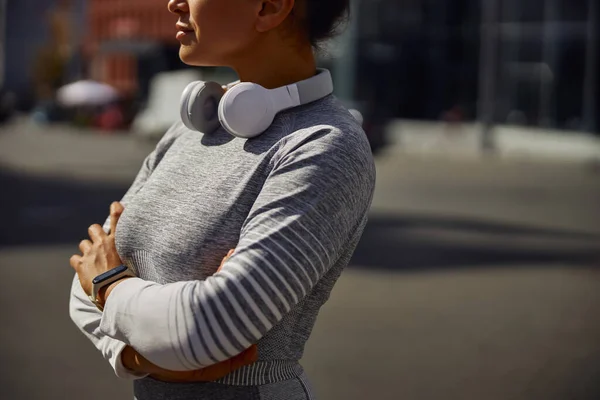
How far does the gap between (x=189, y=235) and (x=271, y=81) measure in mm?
308

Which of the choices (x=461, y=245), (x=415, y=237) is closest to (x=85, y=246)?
(x=461, y=245)

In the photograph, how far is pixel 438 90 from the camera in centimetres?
3603

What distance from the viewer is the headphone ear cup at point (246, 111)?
62.3 inches

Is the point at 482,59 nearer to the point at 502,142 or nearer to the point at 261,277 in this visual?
the point at 502,142

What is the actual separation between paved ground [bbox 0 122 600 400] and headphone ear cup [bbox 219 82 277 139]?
369 cm

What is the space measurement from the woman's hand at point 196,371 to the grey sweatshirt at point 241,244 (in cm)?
3

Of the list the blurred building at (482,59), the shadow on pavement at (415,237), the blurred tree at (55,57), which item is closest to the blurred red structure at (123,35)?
the blurred tree at (55,57)

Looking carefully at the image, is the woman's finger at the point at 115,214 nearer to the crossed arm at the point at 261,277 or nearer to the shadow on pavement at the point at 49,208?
the crossed arm at the point at 261,277

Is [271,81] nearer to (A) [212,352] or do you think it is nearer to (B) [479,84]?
(A) [212,352]

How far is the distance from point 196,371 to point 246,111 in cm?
42

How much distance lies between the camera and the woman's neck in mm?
1674

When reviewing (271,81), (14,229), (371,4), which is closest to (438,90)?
(371,4)

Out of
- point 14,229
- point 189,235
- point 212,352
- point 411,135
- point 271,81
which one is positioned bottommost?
point 411,135

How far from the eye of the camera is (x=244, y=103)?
1.58 metres
